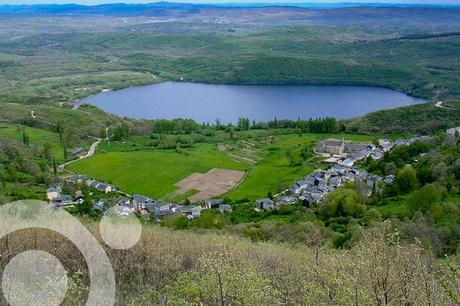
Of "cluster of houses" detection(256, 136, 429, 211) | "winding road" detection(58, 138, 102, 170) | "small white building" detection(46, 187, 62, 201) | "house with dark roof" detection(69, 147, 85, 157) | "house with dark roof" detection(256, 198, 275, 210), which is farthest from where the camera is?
"house with dark roof" detection(69, 147, 85, 157)

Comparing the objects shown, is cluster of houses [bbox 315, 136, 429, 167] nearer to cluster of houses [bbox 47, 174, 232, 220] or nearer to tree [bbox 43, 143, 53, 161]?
cluster of houses [bbox 47, 174, 232, 220]

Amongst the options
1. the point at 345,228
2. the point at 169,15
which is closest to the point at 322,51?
the point at 345,228

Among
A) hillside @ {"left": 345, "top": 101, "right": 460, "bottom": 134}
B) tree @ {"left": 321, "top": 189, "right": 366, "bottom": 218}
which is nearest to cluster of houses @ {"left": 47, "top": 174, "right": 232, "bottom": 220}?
tree @ {"left": 321, "top": 189, "right": 366, "bottom": 218}


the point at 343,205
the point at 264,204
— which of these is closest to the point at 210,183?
the point at 264,204

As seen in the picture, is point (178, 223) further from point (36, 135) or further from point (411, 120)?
point (411, 120)

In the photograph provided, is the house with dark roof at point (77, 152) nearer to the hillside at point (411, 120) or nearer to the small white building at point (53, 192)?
the small white building at point (53, 192)

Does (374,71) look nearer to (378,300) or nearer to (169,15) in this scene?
(378,300)
